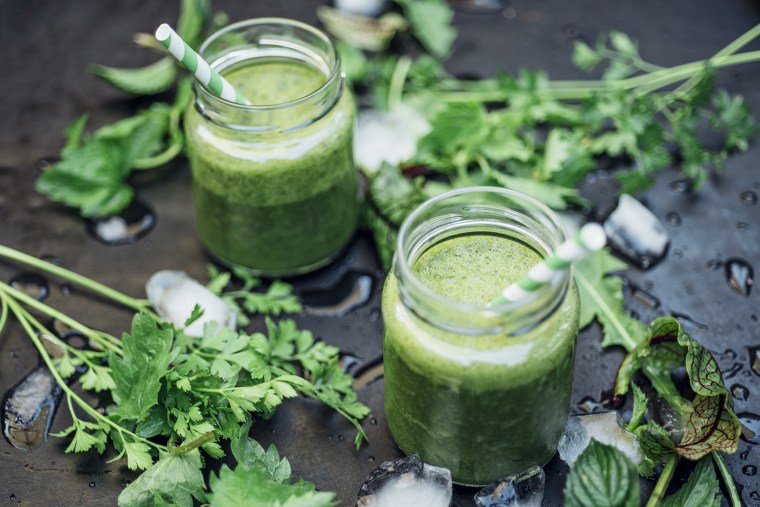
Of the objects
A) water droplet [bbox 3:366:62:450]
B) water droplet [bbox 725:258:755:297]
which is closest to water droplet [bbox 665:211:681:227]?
water droplet [bbox 725:258:755:297]

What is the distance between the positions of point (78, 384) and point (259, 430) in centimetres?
33

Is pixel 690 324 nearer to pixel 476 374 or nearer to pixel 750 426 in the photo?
pixel 750 426

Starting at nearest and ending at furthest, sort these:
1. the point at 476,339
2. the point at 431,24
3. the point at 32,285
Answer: the point at 476,339 < the point at 32,285 < the point at 431,24

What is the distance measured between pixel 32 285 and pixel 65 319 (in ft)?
0.53

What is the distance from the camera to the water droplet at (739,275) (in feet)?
5.50

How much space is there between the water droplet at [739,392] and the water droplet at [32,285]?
1258 mm

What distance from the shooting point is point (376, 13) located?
216cm

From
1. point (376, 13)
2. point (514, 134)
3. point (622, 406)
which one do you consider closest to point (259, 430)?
point (622, 406)

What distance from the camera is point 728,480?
138 centimetres

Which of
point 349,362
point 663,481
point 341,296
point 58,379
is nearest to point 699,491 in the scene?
point 663,481

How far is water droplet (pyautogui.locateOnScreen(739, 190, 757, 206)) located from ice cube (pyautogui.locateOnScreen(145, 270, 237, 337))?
3.43ft

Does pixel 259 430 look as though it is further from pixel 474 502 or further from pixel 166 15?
pixel 166 15

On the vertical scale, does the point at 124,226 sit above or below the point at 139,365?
below

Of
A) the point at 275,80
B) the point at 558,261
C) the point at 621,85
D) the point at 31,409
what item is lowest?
the point at 31,409
